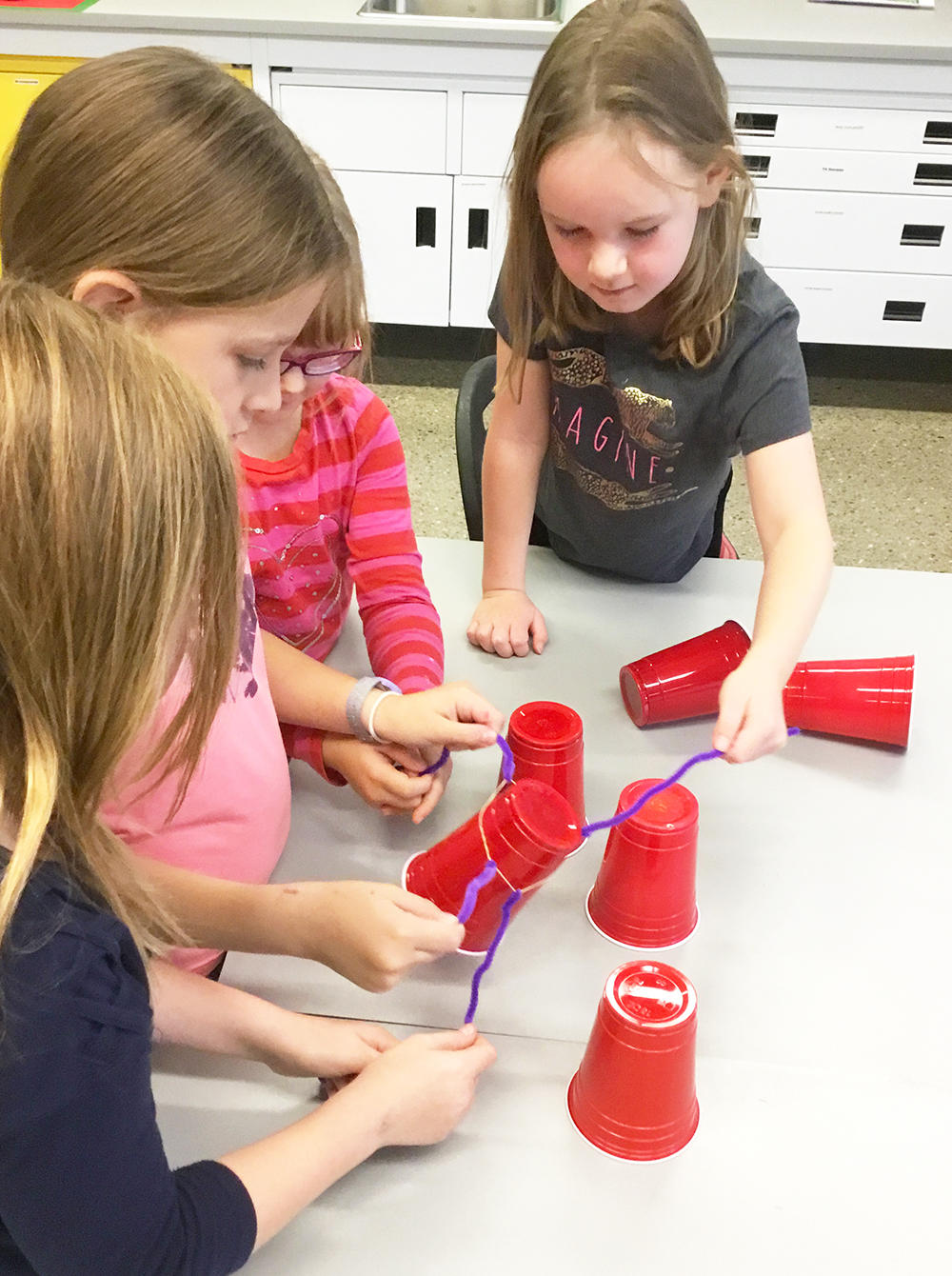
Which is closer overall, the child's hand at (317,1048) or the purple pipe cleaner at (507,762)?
the child's hand at (317,1048)

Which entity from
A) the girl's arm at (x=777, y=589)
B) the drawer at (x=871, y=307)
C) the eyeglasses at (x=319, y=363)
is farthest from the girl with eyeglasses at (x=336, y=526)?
the drawer at (x=871, y=307)

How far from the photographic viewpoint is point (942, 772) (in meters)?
0.86

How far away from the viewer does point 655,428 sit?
1.07 m

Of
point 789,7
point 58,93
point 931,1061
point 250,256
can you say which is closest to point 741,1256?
point 931,1061

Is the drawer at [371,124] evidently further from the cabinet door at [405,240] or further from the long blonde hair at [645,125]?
the long blonde hair at [645,125]

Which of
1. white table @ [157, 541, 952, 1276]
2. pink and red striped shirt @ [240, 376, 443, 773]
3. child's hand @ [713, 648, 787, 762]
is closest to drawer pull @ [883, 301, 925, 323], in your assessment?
white table @ [157, 541, 952, 1276]

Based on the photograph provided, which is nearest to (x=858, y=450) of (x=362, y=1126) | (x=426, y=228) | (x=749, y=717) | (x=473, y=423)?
(x=426, y=228)

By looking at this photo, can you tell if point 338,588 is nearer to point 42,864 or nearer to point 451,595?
point 451,595

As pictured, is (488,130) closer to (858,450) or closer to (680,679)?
(858,450)

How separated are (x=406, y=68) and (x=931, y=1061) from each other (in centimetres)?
225

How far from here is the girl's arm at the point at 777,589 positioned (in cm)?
79

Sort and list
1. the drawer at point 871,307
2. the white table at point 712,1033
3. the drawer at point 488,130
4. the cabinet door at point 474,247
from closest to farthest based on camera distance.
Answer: the white table at point 712,1033 → the drawer at point 488,130 → the cabinet door at point 474,247 → the drawer at point 871,307

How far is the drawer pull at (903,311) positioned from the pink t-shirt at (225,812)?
2311 millimetres

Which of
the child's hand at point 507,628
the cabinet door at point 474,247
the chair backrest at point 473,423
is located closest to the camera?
the child's hand at point 507,628
